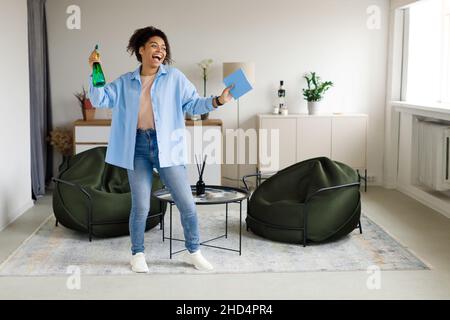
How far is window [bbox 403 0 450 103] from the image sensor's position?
6934 mm

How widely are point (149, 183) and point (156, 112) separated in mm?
444

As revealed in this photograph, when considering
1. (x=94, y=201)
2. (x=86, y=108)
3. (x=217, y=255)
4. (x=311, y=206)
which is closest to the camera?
(x=217, y=255)

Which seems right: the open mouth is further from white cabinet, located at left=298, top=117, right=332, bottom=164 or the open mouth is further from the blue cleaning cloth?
white cabinet, located at left=298, top=117, right=332, bottom=164

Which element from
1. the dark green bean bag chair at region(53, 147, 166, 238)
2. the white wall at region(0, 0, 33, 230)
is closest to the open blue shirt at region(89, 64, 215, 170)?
the dark green bean bag chair at region(53, 147, 166, 238)

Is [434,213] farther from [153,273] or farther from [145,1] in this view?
[145,1]

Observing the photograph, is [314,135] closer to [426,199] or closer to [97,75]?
[426,199]

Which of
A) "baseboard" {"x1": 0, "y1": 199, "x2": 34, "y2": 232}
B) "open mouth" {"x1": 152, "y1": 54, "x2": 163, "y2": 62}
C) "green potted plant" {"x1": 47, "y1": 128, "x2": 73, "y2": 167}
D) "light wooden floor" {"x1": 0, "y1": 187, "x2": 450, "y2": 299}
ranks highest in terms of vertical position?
"open mouth" {"x1": 152, "y1": 54, "x2": 163, "y2": 62}

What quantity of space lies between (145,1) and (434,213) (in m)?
3.59

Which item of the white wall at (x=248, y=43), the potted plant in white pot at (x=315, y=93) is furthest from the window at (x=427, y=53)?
the potted plant in white pot at (x=315, y=93)

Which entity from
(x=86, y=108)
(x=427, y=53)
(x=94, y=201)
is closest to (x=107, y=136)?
(x=86, y=108)

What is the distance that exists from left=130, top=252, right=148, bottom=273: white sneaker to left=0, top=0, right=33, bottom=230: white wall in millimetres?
1614

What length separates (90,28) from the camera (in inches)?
285

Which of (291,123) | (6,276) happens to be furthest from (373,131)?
(6,276)

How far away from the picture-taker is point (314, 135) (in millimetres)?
7195
